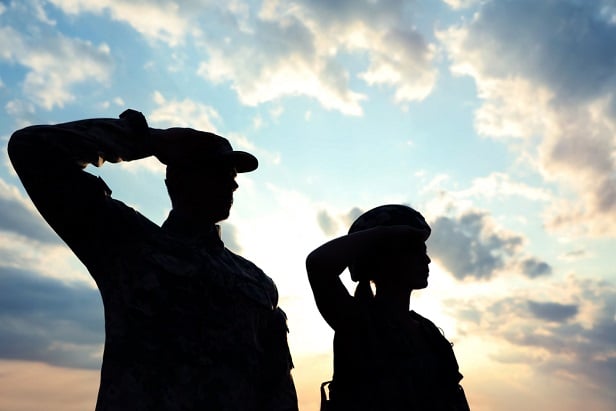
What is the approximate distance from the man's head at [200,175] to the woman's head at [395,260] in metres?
1.41

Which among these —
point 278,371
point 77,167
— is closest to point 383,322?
point 278,371

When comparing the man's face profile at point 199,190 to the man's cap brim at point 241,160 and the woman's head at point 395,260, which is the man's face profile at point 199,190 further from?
the woman's head at point 395,260

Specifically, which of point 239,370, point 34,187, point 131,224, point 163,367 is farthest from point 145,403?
point 34,187

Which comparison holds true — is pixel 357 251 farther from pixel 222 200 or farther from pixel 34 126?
pixel 34 126

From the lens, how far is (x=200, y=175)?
5.97 meters

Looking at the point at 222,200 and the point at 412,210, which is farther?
the point at 222,200

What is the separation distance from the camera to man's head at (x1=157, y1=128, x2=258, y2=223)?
591 cm

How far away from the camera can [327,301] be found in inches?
184

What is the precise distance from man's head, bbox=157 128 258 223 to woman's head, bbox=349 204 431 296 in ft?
4.61

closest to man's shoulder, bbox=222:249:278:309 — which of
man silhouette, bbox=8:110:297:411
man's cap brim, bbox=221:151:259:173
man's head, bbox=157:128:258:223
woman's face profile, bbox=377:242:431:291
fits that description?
man silhouette, bbox=8:110:297:411

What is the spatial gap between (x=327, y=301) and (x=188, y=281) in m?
1.41

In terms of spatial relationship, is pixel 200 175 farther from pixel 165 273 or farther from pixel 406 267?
pixel 406 267

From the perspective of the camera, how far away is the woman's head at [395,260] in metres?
5.25

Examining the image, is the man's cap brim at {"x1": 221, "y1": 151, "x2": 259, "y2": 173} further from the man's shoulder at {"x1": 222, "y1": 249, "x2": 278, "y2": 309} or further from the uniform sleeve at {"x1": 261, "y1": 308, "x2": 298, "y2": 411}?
the uniform sleeve at {"x1": 261, "y1": 308, "x2": 298, "y2": 411}
